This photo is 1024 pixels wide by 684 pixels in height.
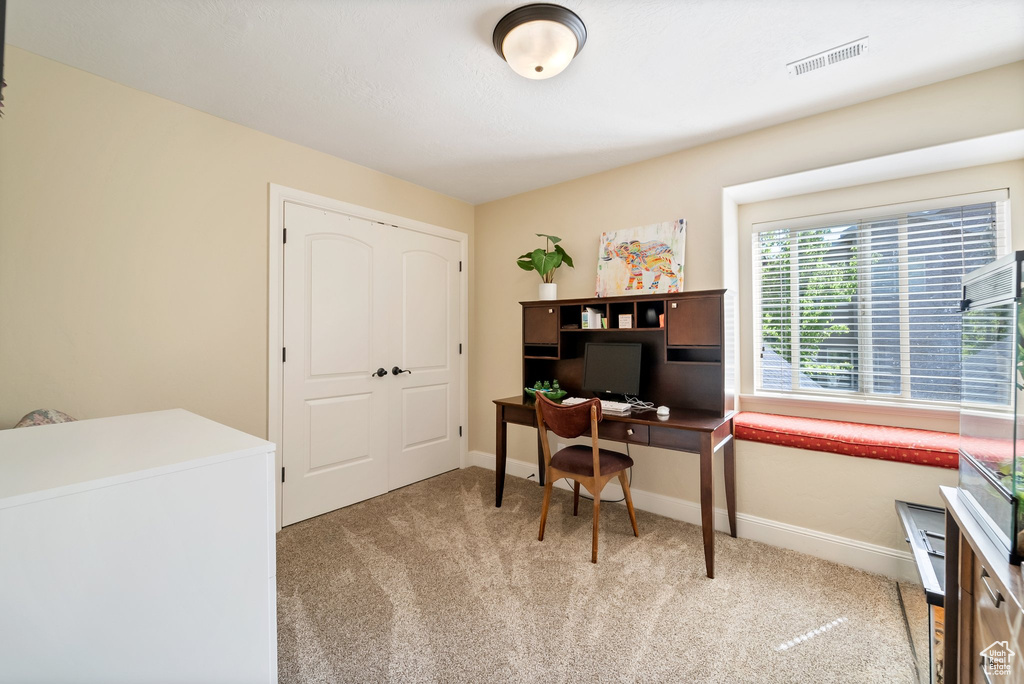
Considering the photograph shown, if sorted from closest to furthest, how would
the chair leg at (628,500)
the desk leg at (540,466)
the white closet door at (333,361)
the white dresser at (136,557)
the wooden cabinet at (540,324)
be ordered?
the white dresser at (136,557) < the chair leg at (628,500) < the white closet door at (333,361) < the wooden cabinet at (540,324) < the desk leg at (540,466)

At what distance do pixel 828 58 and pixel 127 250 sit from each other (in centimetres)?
356

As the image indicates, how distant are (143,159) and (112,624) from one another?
7.71 ft

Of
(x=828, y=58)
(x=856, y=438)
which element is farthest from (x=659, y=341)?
(x=828, y=58)

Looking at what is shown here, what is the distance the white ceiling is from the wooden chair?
5.52ft

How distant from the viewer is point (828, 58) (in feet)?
6.48

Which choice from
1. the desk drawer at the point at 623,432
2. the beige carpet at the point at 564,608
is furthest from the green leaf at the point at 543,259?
the beige carpet at the point at 564,608

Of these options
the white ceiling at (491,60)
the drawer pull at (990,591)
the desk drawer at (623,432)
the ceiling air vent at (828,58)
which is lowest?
the drawer pull at (990,591)


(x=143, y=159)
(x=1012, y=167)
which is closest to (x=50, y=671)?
(x=143, y=159)

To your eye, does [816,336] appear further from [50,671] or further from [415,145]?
[50,671]

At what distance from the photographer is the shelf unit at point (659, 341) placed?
261 centimetres

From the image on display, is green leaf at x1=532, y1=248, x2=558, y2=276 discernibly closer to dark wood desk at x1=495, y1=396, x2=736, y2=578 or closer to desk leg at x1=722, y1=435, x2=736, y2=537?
dark wood desk at x1=495, y1=396, x2=736, y2=578

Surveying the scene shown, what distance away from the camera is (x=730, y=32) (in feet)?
5.99

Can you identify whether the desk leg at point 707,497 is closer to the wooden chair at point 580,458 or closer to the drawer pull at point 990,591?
the wooden chair at point 580,458

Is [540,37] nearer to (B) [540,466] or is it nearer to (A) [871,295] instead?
(A) [871,295]
